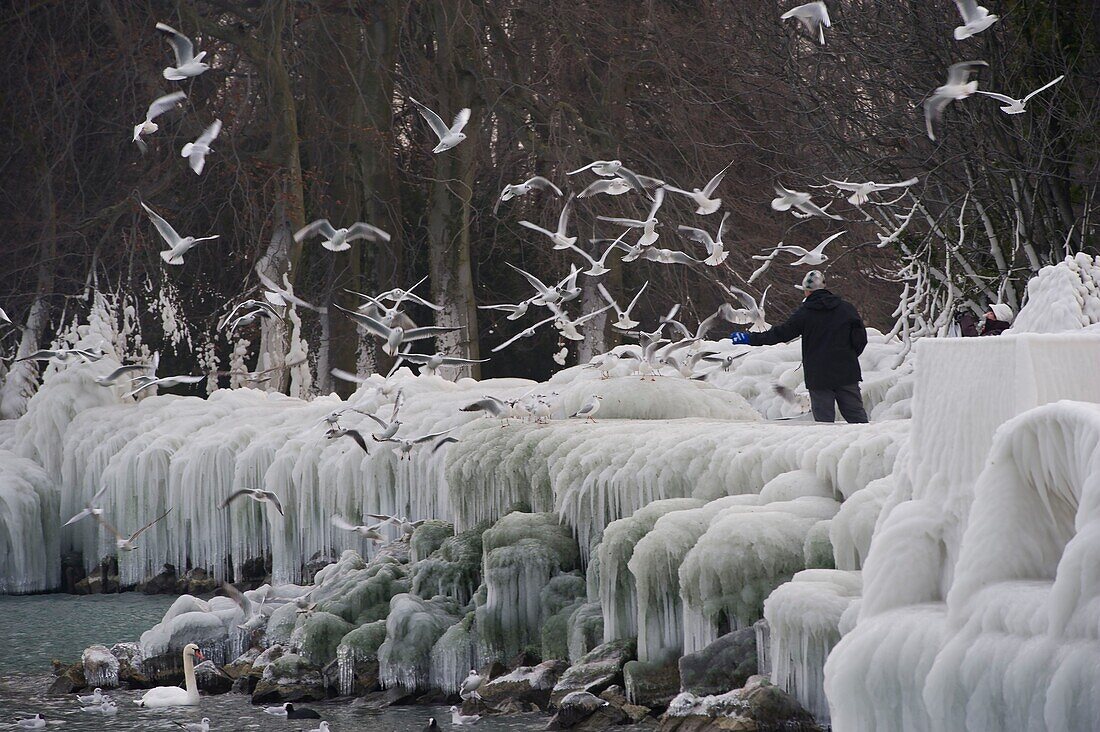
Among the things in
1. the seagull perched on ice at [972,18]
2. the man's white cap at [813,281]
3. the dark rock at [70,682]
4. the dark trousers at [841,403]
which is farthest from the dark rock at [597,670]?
the seagull perched on ice at [972,18]

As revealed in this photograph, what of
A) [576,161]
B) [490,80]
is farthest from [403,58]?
[576,161]

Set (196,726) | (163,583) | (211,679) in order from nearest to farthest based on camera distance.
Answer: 1. (196,726)
2. (211,679)
3. (163,583)

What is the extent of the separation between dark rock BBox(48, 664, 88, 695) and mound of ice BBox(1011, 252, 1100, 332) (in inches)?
346

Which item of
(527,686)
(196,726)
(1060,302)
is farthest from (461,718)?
(1060,302)

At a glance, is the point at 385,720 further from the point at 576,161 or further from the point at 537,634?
the point at 576,161

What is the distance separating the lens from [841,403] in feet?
43.9

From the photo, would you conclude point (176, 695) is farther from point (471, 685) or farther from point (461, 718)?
point (461, 718)

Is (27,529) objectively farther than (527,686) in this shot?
Yes

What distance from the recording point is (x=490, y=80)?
1063 inches

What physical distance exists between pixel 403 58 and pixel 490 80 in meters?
1.60

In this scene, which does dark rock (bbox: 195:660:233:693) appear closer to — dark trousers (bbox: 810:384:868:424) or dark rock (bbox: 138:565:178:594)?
dark trousers (bbox: 810:384:868:424)

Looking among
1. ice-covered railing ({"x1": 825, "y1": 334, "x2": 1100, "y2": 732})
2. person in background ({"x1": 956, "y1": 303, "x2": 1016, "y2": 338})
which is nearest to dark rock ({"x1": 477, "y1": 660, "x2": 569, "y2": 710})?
person in background ({"x1": 956, "y1": 303, "x2": 1016, "y2": 338})

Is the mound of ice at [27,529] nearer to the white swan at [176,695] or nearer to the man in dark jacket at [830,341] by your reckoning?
the white swan at [176,695]

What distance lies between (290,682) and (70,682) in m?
2.14
